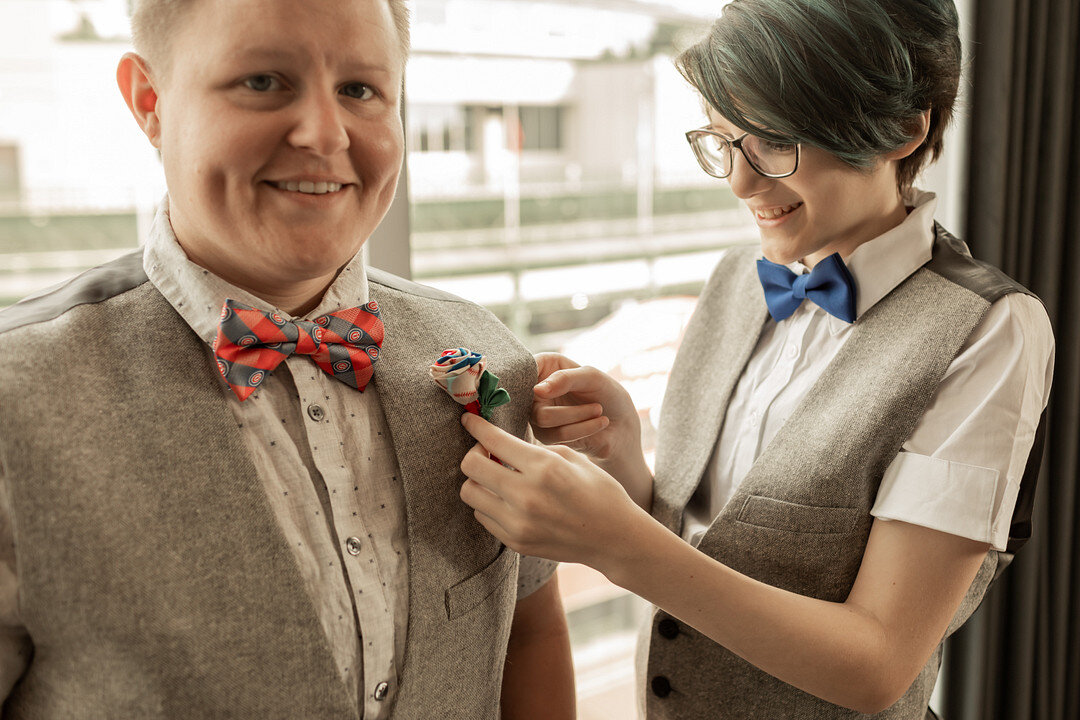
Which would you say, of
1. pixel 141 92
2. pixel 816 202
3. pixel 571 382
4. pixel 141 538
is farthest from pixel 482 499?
pixel 816 202

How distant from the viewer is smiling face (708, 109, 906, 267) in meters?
1.42

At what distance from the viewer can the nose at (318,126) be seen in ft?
3.13

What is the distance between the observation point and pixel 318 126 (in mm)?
957

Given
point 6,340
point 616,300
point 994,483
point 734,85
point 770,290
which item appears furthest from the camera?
point 616,300

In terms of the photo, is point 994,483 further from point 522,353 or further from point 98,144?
point 98,144

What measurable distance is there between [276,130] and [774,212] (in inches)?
35.4

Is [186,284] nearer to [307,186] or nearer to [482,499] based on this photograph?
[307,186]

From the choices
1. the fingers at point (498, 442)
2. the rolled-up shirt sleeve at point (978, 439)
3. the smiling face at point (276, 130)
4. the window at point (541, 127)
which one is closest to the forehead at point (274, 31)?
the smiling face at point (276, 130)

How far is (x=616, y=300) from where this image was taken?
2838 mm

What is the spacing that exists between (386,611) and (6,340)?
54 cm

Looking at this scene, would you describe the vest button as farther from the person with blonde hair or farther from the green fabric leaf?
the green fabric leaf

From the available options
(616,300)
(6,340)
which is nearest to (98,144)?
(6,340)

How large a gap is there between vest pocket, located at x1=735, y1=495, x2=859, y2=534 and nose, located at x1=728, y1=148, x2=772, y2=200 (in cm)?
53

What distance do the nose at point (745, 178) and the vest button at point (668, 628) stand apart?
77 cm
